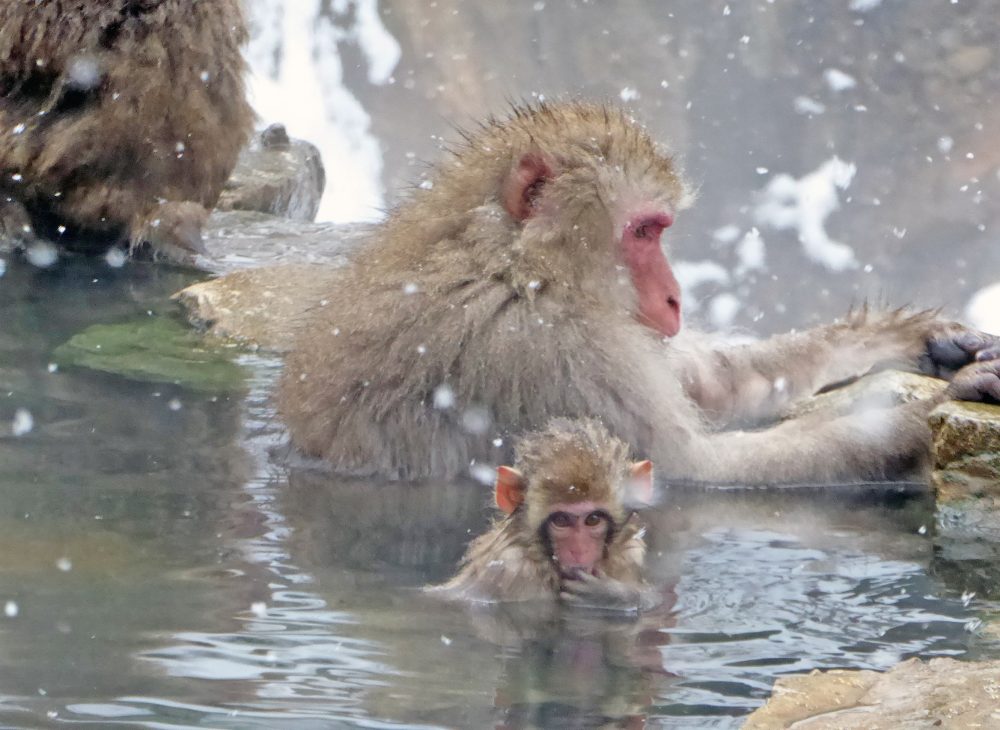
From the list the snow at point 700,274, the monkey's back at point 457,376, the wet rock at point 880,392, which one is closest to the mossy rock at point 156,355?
A: the monkey's back at point 457,376

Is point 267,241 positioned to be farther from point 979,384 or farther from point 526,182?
point 979,384

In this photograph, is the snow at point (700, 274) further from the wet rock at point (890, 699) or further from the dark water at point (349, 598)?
the wet rock at point (890, 699)

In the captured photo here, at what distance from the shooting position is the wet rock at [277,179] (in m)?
8.35

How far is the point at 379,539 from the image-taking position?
11.5 ft

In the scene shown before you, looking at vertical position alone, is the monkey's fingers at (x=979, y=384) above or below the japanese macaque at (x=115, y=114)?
below

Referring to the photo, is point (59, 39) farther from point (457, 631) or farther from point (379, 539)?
point (457, 631)

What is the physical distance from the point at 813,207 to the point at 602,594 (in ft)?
52.0

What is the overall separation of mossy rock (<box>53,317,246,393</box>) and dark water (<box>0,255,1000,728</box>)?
0.30m

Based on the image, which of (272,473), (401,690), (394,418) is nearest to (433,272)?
(394,418)

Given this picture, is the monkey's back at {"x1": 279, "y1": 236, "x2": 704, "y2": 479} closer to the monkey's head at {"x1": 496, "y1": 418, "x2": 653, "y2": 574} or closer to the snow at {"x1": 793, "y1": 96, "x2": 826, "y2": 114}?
the monkey's head at {"x1": 496, "y1": 418, "x2": 653, "y2": 574}

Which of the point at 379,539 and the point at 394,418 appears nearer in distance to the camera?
the point at 379,539

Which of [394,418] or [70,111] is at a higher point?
[70,111]

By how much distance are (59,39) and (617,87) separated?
12.6 metres

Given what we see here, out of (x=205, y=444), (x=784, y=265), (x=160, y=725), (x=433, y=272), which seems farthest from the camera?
(x=784, y=265)
